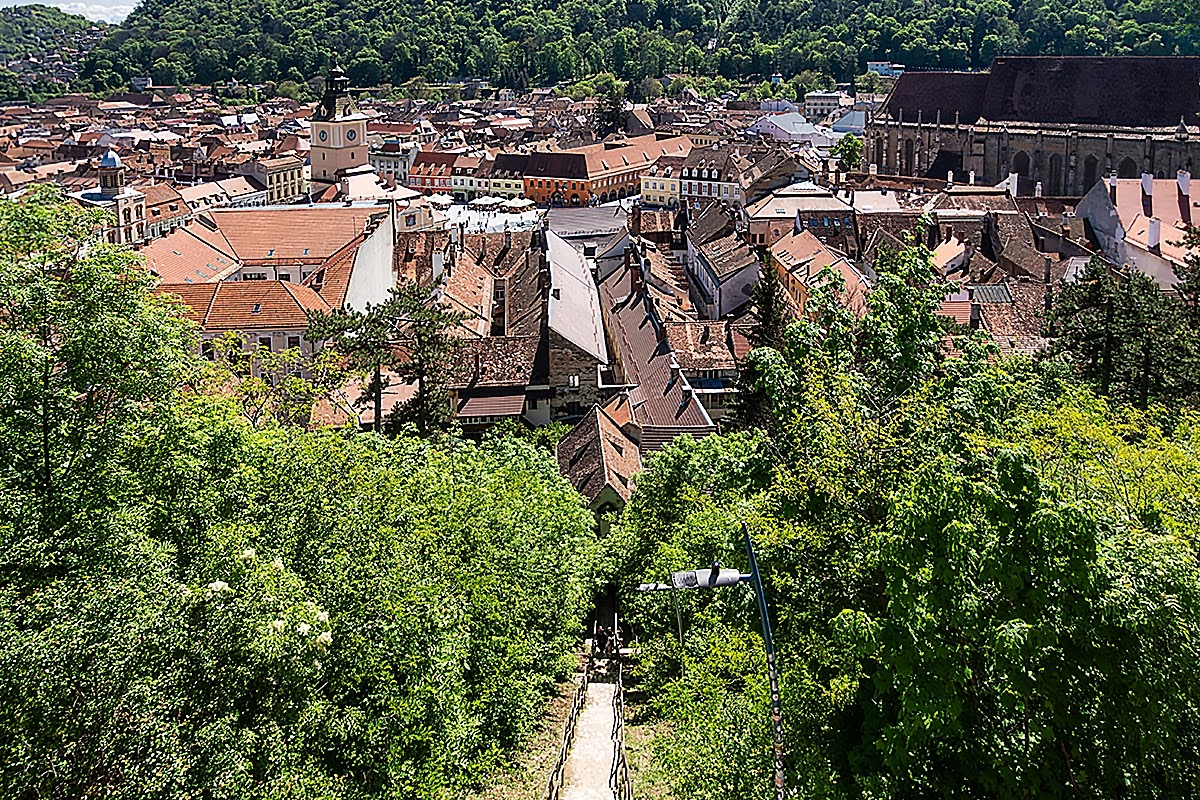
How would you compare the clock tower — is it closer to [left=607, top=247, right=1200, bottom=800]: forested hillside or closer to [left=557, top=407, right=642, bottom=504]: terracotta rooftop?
[left=557, top=407, right=642, bottom=504]: terracotta rooftop

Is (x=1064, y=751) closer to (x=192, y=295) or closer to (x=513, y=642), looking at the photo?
(x=513, y=642)

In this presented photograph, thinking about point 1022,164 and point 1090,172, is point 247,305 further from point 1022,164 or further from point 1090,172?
point 1022,164

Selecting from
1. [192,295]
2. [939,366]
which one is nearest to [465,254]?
[192,295]

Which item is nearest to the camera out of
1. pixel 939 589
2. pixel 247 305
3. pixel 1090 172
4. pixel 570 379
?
pixel 939 589

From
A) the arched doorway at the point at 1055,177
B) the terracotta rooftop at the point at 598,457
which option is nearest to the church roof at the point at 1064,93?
the arched doorway at the point at 1055,177

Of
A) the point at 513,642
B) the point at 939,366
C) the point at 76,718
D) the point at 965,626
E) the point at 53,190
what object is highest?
the point at 53,190

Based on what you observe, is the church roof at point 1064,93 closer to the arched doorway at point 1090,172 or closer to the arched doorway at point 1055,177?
the arched doorway at point 1055,177

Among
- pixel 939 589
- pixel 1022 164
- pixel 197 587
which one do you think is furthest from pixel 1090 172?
pixel 197 587
